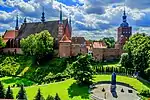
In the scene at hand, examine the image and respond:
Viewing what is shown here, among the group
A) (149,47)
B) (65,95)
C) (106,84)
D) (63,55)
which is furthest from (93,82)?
(63,55)

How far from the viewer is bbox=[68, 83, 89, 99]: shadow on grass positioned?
52.3 m

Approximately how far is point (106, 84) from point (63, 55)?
23.4 meters

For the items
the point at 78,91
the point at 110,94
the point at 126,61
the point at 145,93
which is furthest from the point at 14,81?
the point at 145,93

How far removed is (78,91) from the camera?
5438 centimetres

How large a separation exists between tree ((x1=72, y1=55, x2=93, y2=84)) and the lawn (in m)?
1.55

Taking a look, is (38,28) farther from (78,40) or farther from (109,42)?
(109,42)

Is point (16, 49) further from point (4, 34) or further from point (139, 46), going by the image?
point (139, 46)

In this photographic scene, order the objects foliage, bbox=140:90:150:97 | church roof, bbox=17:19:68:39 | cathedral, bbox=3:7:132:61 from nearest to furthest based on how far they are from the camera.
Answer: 1. foliage, bbox=140:90:150:97
2. cathedral, bbox=3:7:132:61
3. church roof, bbox=17:19:68:39

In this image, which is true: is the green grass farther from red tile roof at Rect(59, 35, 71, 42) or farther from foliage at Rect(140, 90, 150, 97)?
foliage at Rect(140, 90, 150, 97)

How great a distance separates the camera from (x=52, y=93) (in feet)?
174

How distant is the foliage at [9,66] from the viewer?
7831cm

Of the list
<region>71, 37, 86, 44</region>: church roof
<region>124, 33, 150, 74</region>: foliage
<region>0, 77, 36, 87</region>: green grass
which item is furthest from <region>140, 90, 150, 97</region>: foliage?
<region>71, 37, 86, 44</region>: church roof

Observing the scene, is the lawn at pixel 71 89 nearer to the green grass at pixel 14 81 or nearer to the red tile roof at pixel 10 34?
the green grass at pixel 14 81

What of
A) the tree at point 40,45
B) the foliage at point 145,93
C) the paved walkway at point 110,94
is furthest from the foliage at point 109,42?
the foliage at point 145,93
